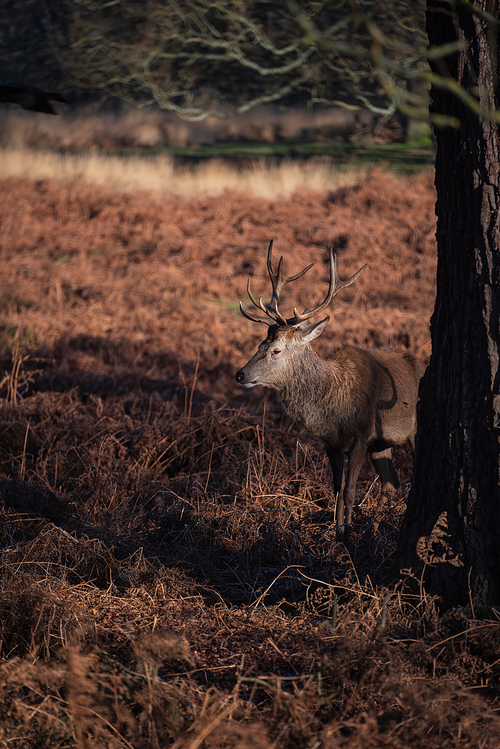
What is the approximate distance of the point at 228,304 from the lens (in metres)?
11.9

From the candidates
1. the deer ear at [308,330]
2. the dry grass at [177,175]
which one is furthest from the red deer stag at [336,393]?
the dry grass at [177,175]

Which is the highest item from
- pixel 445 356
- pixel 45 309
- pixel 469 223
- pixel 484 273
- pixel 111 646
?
pixel 469 223

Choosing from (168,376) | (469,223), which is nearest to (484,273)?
(469,223)

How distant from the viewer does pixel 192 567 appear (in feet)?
13.8

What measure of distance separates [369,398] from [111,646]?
2791mm

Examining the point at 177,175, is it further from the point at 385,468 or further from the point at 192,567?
the point at 192,567

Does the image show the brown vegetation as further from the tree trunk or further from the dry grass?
the dry grass

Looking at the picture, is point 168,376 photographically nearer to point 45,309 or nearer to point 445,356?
point 45,309

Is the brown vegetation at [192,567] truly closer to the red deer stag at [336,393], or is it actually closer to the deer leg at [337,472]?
the deer leg at [337,472]

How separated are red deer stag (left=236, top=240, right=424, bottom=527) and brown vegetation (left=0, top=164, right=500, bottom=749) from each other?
15.1 inches

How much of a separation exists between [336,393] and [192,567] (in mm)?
1818

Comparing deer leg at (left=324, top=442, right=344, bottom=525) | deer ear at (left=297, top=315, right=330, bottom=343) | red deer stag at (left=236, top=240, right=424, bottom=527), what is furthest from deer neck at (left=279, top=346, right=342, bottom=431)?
deer leg at (left=324, top=442, right=344, bottom=525)

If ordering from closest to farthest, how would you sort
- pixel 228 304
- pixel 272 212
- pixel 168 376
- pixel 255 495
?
pixel 255 495 < pixel 168 376 < pixel 228 304 < pixel 272 212

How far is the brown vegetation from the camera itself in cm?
260
